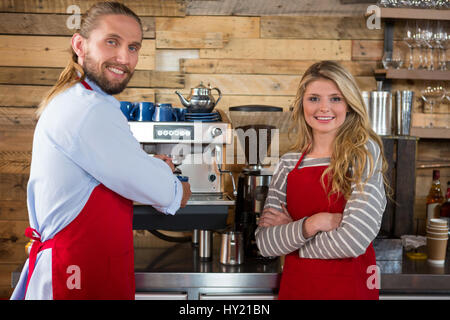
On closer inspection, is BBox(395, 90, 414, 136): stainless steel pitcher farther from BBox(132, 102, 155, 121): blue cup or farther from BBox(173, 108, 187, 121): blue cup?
BBox(132, 102, 155, 121): blue cup

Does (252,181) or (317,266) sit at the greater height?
(252,181)

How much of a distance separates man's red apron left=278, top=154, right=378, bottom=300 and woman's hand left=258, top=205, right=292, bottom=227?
0.10 ft

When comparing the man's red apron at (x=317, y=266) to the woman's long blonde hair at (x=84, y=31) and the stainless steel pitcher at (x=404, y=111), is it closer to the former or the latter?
the woman's long blonde hair at (x=84, y=31)

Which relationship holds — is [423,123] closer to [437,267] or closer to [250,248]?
[437,267]

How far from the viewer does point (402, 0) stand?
2.24m

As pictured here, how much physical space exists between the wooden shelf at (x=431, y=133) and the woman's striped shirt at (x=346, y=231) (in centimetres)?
89

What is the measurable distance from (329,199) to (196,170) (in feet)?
1.97

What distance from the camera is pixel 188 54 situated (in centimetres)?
238

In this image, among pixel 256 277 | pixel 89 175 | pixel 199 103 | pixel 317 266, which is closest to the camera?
pixel 89 175

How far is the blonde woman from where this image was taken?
1411 millimetres

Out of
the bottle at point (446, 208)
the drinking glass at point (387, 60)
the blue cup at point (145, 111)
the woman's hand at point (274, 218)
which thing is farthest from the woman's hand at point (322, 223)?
the drinking glass at point (387, 60)

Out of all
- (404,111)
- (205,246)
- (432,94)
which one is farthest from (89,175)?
(432,94)

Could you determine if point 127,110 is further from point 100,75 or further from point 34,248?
point 34,248

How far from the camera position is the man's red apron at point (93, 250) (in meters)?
1.21
